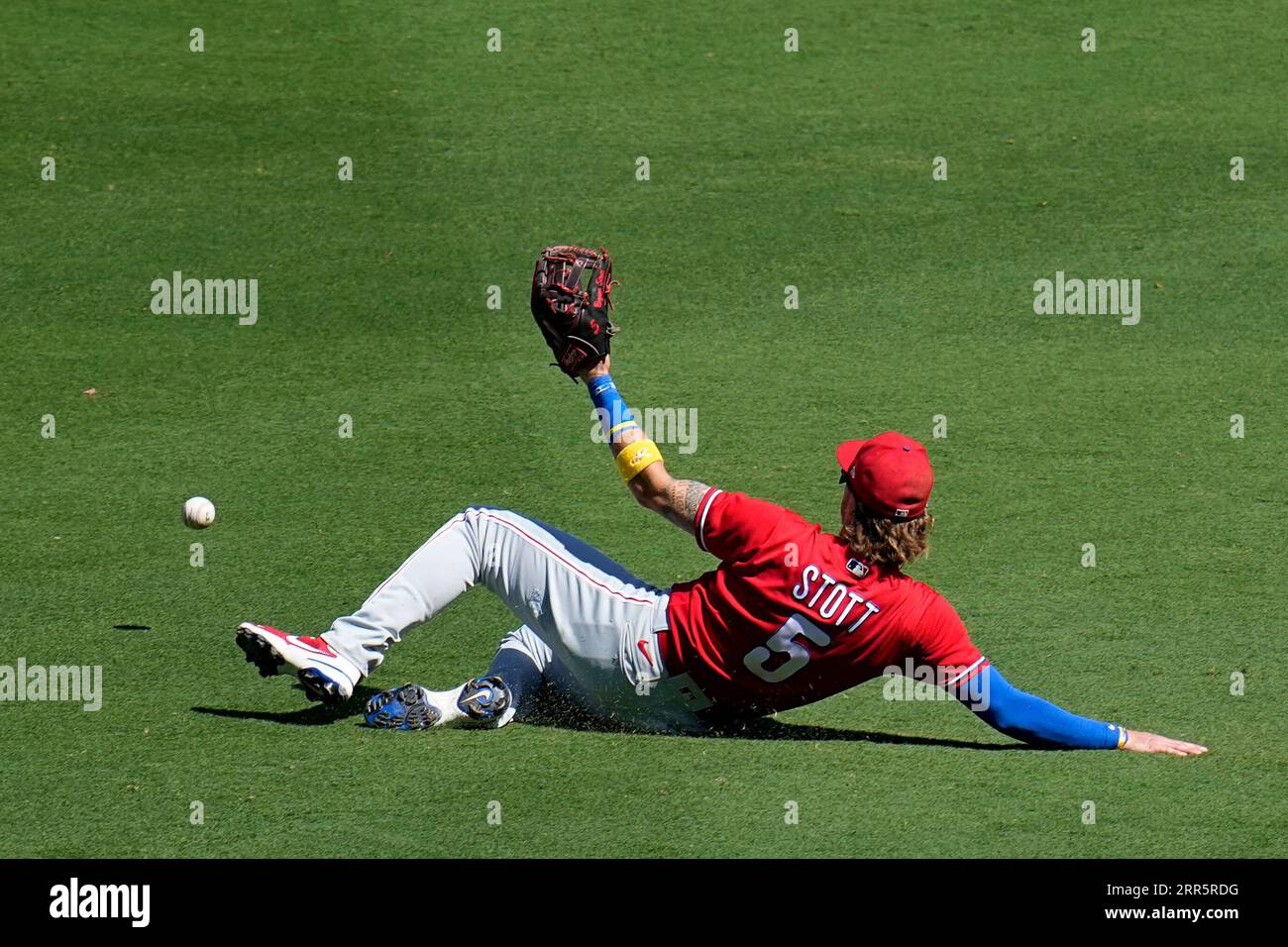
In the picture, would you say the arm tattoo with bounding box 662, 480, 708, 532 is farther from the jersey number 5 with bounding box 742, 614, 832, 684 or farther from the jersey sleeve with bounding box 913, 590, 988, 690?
the jersey sleeve with bounding box 913, 590, 988, 690

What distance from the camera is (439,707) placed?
611 cm

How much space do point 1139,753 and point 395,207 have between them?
25.0 ft

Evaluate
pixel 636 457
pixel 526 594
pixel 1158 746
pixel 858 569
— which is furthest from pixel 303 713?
pixel 1158 746

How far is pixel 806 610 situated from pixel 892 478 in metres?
0.51

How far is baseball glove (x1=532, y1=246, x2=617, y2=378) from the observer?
6.09 meters

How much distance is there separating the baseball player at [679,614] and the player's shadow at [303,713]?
0.22 m

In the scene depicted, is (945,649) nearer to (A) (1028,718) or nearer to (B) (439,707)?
(A) (1028,718)

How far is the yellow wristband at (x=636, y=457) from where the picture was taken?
5871 mm

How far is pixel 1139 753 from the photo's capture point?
593 centimetres

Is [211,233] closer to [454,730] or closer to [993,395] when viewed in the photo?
[993,395]

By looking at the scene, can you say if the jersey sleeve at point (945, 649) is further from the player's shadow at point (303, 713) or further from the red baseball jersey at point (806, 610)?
the player's shadow at point (303, 713)

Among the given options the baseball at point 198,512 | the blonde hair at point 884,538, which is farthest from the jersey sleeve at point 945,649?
the baseball at point 198,512

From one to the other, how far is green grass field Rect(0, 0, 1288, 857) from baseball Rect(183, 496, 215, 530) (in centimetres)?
29

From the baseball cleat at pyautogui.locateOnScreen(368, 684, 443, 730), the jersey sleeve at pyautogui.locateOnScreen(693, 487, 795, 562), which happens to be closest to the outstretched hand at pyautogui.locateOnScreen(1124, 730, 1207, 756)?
the jersey sleeve at pyautogui.locateOnScreen(693, 487, 795, 562)
